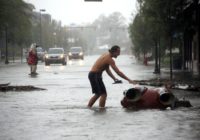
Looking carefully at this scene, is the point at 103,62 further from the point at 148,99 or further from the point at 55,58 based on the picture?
the point at 55,58

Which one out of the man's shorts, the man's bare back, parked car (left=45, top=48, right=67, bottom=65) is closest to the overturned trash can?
the man's shorts

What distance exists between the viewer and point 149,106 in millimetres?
16250

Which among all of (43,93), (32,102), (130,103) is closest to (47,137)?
(130,103)

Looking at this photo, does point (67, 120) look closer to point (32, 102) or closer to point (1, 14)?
point (32, 102)

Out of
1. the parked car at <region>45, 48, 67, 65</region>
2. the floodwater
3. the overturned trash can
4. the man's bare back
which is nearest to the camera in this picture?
the floodwater

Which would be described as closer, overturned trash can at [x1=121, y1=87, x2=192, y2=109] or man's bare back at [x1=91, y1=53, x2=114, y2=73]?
overturned trash can at [x1=121, y1=87, x2=192, y2=109]

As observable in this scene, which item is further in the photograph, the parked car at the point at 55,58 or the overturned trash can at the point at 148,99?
the parked car at the point at 55,58

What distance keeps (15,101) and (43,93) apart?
11.3 feet

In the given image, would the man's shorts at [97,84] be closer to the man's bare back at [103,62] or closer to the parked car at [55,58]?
the man's bare back at [103,62]

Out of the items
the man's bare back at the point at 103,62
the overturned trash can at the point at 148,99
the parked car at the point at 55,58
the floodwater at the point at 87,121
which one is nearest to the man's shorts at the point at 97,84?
the man's bare back at the point at 103,62

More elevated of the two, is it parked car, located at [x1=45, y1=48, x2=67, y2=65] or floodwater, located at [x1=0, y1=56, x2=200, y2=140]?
parked car, located at [x1=45, y1=48, x2=67, y2=65]

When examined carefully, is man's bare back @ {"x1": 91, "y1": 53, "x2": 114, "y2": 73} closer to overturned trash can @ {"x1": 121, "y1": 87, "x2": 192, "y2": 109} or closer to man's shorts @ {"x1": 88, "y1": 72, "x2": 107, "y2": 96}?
man's shorts @ {"x1": 88, "y1": 72, "x2": 107, "y2": 96}

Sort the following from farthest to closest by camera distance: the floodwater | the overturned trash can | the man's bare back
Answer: the man's bare back
the overturned trash can
the floodwater

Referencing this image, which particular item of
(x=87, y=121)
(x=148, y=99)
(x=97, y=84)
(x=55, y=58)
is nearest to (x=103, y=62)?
(x=97, y=84)
